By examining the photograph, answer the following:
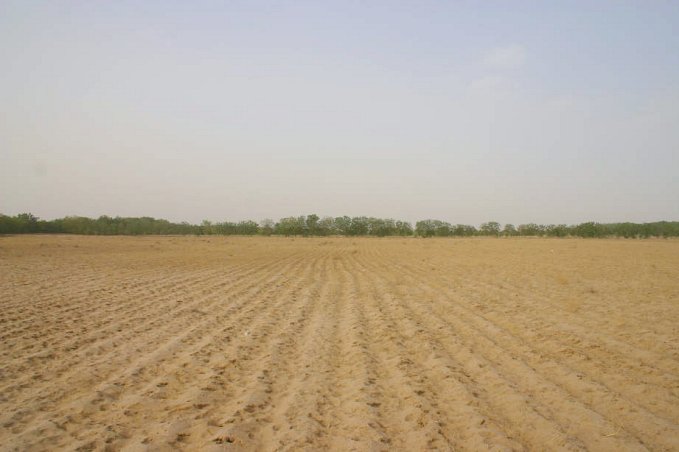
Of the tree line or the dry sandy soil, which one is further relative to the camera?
the tree line

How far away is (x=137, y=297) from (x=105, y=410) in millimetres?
6437

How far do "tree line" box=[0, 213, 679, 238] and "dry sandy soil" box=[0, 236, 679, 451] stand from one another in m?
66.5

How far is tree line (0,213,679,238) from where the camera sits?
72.5 metres

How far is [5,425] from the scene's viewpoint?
10.7 ft

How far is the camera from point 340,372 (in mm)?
4703

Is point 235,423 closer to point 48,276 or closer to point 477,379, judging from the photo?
point 477,379

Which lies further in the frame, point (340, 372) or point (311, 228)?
point (311, 228)

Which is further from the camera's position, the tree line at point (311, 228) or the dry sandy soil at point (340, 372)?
the tree line at point (311, 228)

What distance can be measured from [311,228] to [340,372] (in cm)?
10406

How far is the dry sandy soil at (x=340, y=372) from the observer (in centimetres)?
320

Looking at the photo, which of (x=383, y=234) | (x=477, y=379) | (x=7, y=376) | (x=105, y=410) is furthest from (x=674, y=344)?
(x=383, y=234)

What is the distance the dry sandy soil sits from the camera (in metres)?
3.20

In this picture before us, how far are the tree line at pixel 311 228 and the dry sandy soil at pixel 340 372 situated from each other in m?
66.5

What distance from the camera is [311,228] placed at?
356ft
